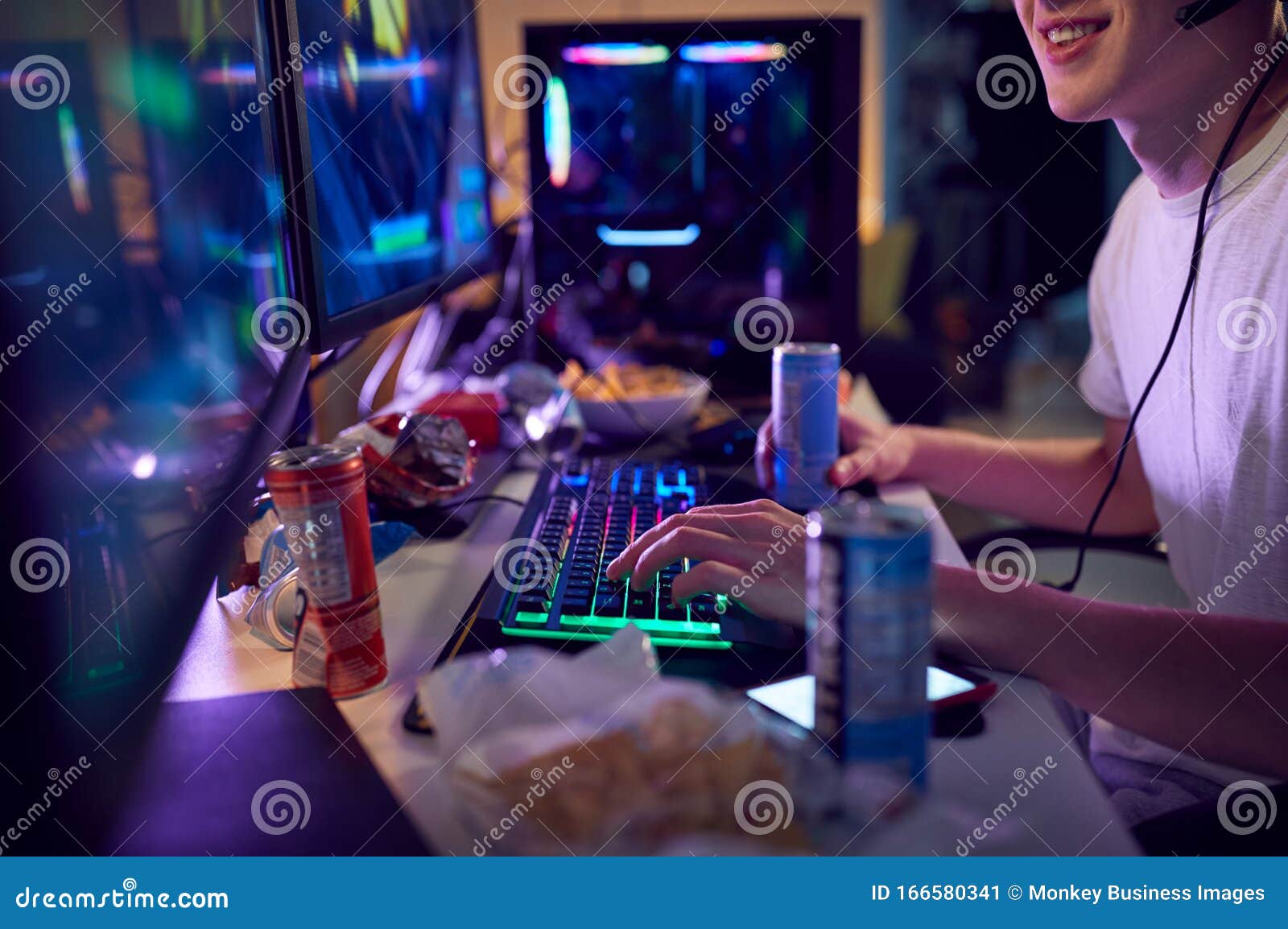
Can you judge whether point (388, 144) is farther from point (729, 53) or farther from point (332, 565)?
point (729, 53)

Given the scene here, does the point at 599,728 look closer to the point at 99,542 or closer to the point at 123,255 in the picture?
the point at 99,542

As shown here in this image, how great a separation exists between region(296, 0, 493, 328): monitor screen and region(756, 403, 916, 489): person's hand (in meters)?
0.48

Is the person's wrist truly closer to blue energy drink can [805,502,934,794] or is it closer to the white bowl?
the white bowl

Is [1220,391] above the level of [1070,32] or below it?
below

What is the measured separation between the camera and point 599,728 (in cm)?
55

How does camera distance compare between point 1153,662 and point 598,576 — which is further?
point 598,576

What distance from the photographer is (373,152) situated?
3.52 ft

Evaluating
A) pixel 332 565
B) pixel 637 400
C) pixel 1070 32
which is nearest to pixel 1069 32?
pixel 1070 32

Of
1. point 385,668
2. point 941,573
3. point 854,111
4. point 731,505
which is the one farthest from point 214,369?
point 854,111

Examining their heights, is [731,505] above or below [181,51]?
below

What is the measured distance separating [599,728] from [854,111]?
1464 mm

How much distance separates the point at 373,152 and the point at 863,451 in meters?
0.69

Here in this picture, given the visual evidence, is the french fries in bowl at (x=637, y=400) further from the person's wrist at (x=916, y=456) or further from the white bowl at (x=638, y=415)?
the person's wrist at (x=916, y=456)

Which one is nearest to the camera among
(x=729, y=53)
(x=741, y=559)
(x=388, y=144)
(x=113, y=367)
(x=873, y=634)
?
(x=873, y=634)
